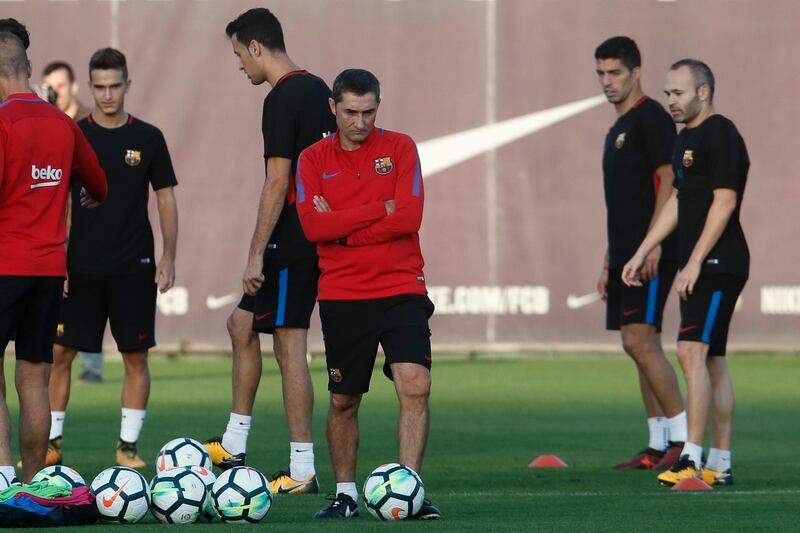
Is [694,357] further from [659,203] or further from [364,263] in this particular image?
[364,263]

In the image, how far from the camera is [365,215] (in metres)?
6.76

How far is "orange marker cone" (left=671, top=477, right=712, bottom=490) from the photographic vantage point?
7.89 metres

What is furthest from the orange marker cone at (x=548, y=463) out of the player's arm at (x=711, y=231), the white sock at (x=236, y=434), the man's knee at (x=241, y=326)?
the man's knee at (x=241, y=326)

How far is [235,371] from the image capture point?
8.45 m

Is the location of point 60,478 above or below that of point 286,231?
below

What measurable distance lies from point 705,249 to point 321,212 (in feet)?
7.72

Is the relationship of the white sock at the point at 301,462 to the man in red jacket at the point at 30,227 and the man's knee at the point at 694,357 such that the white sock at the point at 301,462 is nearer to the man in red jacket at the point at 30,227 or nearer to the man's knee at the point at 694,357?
the man in red jacket at the point at 30,227

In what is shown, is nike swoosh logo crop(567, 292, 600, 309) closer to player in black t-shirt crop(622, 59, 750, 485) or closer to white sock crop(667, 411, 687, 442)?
white sock crop(667, 411, 687, 442)

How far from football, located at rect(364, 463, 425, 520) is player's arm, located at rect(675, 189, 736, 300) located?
241 cm

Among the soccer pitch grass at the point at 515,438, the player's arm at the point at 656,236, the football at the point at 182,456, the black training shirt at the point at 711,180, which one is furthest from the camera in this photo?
the player's arm at the point at 656,236

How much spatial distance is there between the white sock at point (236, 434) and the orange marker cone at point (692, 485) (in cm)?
224

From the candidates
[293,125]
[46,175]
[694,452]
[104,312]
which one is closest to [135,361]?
[104,312]

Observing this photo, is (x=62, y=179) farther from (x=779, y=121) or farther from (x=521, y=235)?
(x=779, y=121)

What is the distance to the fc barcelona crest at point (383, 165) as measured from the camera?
6.86 metres
